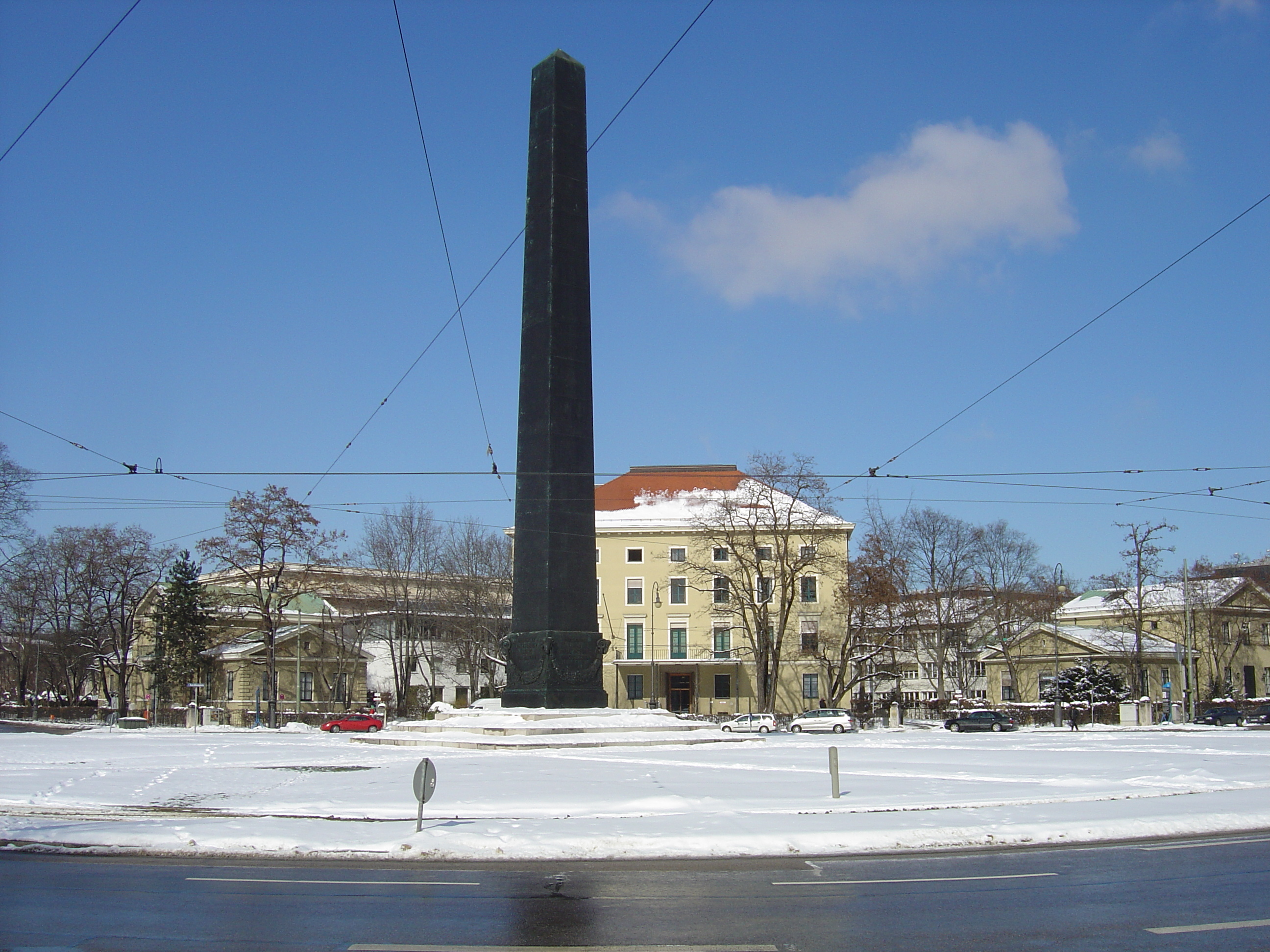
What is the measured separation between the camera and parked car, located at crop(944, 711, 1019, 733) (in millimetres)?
42750

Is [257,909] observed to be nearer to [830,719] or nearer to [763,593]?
[830,719]

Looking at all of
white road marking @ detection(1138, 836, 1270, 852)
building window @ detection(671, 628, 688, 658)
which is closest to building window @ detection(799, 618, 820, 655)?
building window @ detection(671, 628, 688, 658)

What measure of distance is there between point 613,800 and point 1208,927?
8824 millimetres

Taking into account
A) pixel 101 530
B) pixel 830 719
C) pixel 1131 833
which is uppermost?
pixel 101 530

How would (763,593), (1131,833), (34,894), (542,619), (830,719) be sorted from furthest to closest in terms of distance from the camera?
(763,593) → (830,719) → (542,619) → (1131,833) → (34,894)

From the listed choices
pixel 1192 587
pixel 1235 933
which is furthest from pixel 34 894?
pixel 1192 587

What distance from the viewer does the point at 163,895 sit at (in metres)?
8.27

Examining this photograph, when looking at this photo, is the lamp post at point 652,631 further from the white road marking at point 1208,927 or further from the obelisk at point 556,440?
the white road marking at point 1208,927

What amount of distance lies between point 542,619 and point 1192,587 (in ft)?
168

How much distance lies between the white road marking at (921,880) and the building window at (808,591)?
180ft

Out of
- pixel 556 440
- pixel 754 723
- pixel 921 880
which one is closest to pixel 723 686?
pixel 754 723

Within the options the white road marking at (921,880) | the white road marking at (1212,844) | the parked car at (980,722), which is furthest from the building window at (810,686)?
the white road marking at (921,880)

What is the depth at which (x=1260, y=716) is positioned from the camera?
47.5 m

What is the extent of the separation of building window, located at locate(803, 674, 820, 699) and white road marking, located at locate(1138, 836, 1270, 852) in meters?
53.1
